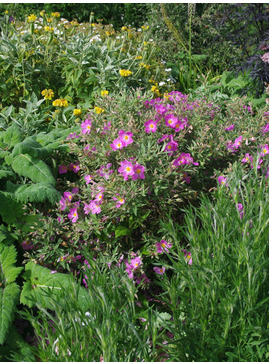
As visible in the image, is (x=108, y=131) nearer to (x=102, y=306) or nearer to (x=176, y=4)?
(x=102, y=306)

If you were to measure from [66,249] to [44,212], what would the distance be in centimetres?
31

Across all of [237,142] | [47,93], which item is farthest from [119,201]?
[47,93]

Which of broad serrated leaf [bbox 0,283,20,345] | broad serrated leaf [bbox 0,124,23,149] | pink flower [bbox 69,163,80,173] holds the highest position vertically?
broad serrated leaf [bbox 0,124,23,149]

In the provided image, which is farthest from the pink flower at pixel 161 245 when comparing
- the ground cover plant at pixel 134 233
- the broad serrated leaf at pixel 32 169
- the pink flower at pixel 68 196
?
the broad serrated leaf at pixel 32 169

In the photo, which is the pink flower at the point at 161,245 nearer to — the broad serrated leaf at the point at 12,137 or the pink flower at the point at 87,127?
the pink flower at the point at 87,127

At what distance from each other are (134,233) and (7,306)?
0.95m

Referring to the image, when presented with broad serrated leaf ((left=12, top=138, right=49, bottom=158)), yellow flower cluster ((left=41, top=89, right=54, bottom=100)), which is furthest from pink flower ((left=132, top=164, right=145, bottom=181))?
yellow flower cluster ((left=41, top=89, right=54, bottom=100))

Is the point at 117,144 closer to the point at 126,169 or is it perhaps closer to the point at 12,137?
the point at 126,169

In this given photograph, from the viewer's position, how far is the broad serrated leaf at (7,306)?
189 centimetres

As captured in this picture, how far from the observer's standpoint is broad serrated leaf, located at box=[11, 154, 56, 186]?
249cm

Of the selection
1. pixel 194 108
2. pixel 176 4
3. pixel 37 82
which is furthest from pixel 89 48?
pixel 176 4

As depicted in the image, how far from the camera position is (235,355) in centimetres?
154

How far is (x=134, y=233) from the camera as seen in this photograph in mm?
2664

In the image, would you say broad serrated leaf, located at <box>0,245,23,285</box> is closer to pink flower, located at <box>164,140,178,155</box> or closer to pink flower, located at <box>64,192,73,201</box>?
pink flower, located at <box>64,192,73,201</box>
